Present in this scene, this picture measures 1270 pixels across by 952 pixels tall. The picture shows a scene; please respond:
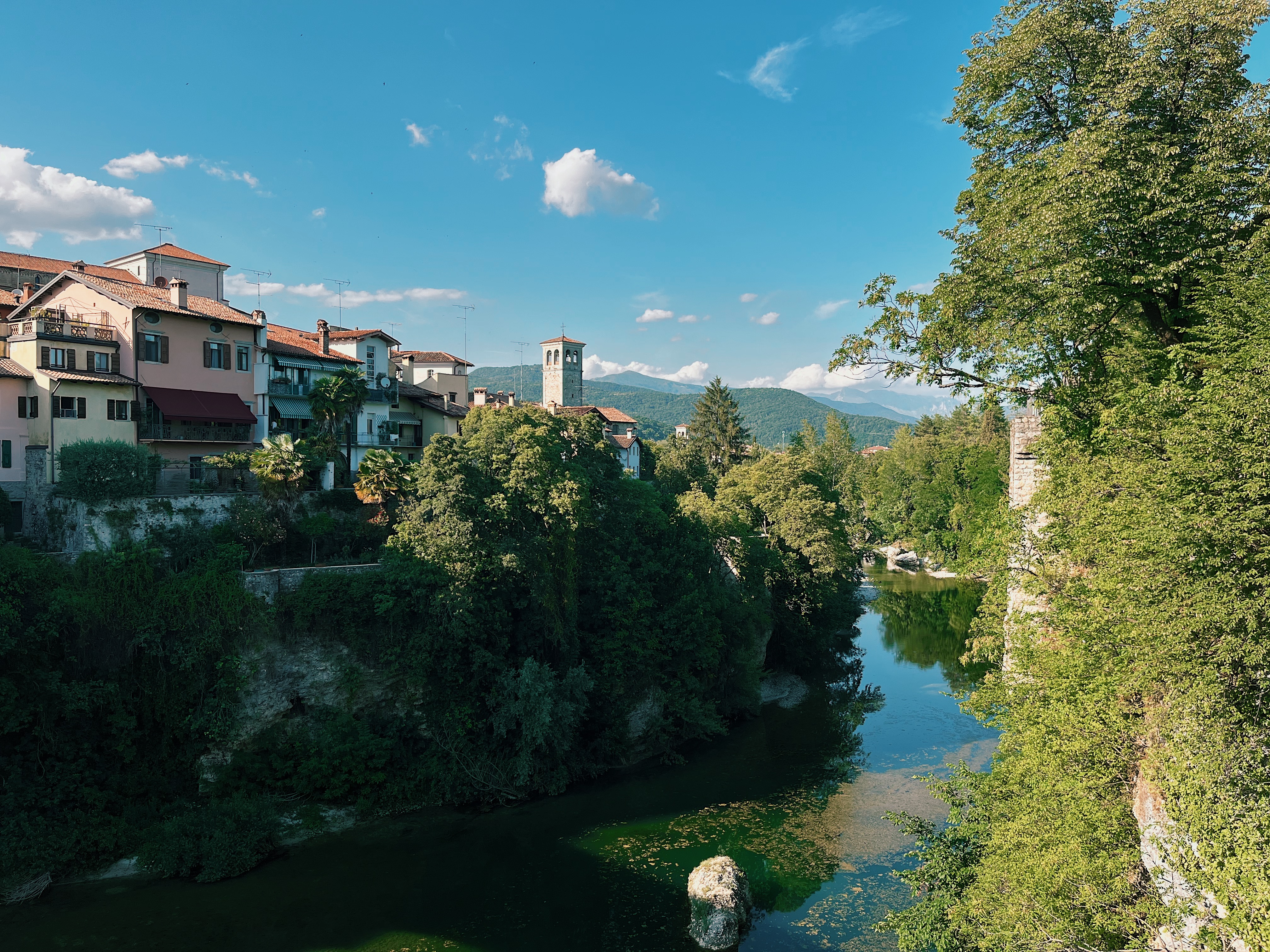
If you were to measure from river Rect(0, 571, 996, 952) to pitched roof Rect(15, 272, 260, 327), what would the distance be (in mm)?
22349

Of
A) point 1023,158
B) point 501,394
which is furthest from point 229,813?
point 501,394

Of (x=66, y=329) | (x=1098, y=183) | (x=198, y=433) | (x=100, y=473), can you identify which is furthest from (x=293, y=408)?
(x=1098, y=183)

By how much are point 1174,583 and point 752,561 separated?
91.6 ft

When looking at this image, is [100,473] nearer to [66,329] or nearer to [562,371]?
[66,329]

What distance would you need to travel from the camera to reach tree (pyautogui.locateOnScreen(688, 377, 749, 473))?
68188 millimetres

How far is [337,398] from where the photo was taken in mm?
34625

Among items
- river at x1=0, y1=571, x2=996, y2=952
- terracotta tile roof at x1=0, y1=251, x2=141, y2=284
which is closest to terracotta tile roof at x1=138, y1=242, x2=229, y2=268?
terracotta tile roof at x1=0, y1=251, x2=141, y2=284

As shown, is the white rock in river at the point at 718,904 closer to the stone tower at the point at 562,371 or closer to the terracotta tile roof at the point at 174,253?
the terracotta tile roof at the point at 174,253

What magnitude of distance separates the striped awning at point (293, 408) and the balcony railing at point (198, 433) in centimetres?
149

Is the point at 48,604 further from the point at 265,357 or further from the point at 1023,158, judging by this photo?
the point at 1023,158

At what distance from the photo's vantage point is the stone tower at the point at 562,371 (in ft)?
294

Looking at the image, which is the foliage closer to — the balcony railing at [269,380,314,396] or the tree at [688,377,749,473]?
the balcony railing at [269,380,314,396]

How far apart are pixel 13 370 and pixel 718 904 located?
103 ft

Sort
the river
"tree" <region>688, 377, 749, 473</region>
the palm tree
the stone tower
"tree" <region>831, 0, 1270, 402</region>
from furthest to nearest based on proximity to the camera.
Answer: the stone tower, "tree" <region>688, 377, 749, 473</region>, the palm tree, the river, "tree" <region>831, 0, 1270, 402</region>
